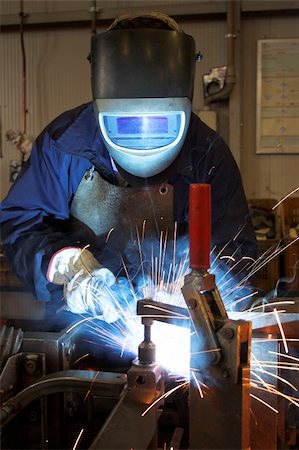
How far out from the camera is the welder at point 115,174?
1.36 meters

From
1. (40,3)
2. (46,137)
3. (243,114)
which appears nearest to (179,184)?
(46,137)

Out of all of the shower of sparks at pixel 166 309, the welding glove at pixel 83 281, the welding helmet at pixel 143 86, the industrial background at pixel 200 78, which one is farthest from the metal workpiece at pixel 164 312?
the industrial background at pixel 200 78

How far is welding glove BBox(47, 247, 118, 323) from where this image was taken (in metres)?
1.37

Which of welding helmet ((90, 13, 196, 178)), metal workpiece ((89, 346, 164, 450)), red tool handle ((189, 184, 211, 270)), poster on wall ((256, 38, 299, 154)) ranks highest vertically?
poster on wall ((256, 38, 299, 154))

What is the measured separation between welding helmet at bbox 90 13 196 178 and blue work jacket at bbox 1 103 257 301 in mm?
216

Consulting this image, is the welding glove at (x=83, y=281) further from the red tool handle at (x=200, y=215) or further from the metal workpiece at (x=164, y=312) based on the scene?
the red tool handle at (x=200, y=215)

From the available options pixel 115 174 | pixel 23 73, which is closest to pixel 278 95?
pixel 23 73

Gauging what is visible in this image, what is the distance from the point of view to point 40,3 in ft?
12.5

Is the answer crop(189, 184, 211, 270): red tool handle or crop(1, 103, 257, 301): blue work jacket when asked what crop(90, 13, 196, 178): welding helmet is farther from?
crop(189, 184, 211, 270): red tool handle

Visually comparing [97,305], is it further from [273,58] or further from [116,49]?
[273,58]

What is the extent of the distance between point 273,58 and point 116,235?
2342 mm

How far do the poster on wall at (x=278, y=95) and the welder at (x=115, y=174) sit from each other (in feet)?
6.13

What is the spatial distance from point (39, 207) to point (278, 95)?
236 cm

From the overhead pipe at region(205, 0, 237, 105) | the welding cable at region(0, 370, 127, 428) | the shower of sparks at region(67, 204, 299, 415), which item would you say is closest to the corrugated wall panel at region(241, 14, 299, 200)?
the overhead pipe at region(205, 0, 237, 105)
